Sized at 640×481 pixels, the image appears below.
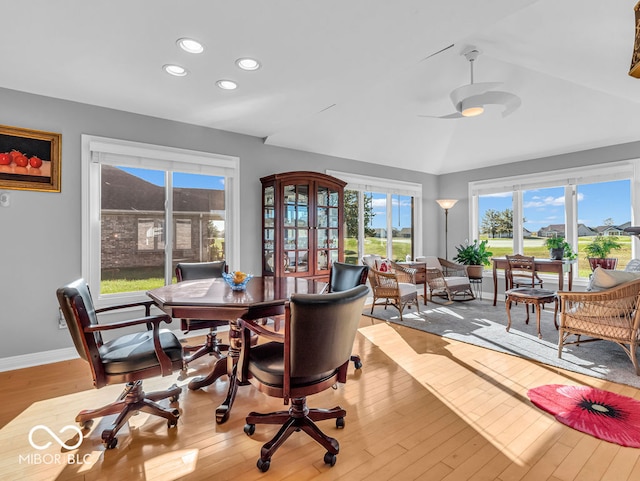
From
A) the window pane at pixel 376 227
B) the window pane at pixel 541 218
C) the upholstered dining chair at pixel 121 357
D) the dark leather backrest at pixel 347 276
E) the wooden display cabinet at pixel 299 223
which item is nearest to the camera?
the upholstered dining chair at pixel 121 357

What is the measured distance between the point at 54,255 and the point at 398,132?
4713mm

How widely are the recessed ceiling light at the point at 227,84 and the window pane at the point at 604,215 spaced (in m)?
5.42

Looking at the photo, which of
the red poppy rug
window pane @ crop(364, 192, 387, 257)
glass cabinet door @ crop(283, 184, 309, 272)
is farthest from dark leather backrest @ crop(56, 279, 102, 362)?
window pane @ crop(364, 192, 387, 257)

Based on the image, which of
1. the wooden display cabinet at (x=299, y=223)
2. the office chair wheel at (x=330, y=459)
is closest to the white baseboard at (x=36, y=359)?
the wooden display cabinet at (x=299, y=223)

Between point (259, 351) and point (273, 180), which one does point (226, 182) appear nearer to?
point (273, 180)

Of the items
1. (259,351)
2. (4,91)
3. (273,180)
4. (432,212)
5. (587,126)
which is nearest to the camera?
(259,351)

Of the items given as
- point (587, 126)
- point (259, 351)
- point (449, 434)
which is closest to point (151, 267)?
point (259, 351)

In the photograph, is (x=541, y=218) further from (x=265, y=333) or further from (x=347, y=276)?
(x=265, y=333)

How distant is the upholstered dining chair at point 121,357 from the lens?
1.84 metres

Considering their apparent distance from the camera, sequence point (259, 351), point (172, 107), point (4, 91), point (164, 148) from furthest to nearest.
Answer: point (164, 148) < point (172, 107) < point (4, 91) < point (259, 351)

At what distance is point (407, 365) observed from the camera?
3.16 meters

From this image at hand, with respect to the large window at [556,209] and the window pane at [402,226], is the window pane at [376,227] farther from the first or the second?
the large window at [556,209]

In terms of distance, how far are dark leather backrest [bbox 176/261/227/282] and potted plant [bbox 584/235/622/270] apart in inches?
199

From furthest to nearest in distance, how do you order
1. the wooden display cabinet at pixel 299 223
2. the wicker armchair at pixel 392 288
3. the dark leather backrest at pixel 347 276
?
the wicker armchair at pixel 392 288
the wooden display cabinet at pixel 299 223
the dark leather backrest at pixel 347 276
